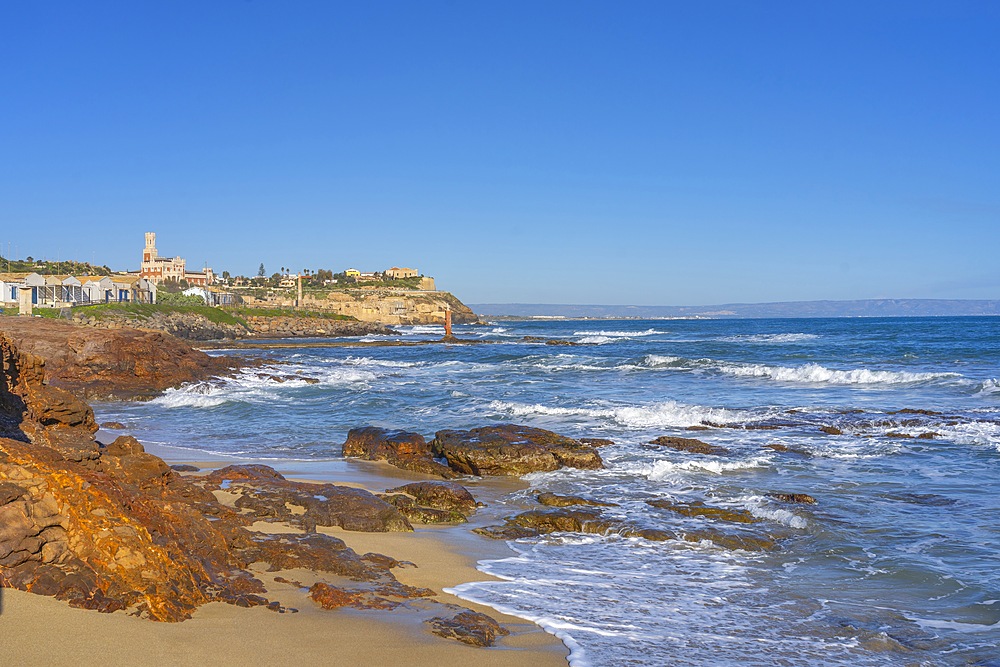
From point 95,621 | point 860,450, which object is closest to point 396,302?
point 860,450

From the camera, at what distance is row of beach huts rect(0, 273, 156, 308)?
198 feet

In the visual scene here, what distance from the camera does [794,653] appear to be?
5.24m

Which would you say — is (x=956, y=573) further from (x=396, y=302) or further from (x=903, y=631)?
(x=396, y=302)

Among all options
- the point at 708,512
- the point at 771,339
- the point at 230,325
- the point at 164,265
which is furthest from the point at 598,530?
the point at 164,265

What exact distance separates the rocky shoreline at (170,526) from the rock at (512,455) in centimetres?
177

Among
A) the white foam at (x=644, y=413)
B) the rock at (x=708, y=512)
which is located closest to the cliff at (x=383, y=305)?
the white foam at (x=644, y=413)

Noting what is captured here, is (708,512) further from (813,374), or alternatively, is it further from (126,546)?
(813,374)

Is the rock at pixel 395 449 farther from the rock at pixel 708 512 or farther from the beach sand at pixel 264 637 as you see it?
the beach sand at pixel 264 637

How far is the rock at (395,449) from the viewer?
41.2 feet

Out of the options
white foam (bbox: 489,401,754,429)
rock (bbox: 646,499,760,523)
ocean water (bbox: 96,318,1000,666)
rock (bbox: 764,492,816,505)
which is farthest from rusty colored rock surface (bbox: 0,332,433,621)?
white foam (bbox: 489,401,754,429)

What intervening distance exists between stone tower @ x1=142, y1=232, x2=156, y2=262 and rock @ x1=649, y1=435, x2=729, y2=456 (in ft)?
499

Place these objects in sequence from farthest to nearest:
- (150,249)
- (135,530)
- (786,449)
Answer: (150,249) → (786,449) → (135,530)

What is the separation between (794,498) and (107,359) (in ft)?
74.8

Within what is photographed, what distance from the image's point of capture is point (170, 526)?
5336 millimetres
